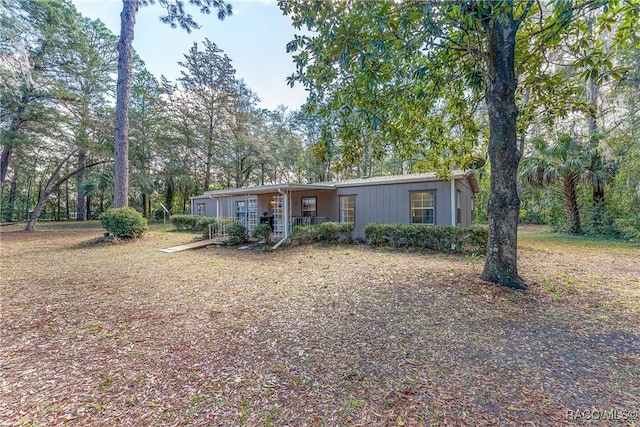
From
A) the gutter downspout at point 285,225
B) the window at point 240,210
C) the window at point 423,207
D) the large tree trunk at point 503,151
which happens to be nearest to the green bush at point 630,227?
the window at point 423,207

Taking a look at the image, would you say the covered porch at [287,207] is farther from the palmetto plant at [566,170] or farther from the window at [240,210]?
the palmetto plant at [566,170]

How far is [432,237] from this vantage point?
8.47m

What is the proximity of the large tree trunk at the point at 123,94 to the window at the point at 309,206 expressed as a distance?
24.7 feet

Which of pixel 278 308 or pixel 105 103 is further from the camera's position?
pixel 105 103

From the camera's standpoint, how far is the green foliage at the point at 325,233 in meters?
10.1

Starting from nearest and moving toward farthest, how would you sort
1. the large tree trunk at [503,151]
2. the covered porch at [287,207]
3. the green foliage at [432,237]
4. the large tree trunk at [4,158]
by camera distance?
the large tree trunk at [503,151], the green foliage at [432,237], the covered porch at [287,207], the large tree trunk at [4,158]

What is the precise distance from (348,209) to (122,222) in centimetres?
898

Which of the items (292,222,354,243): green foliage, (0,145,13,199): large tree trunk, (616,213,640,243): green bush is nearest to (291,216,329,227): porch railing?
(292,222,354,243): green foliage

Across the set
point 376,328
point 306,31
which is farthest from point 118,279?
point 306,31

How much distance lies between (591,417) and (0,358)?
5.31m

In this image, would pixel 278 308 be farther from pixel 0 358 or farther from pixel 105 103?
pixel 105 103

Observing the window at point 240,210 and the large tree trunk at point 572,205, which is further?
the window at point 240,210

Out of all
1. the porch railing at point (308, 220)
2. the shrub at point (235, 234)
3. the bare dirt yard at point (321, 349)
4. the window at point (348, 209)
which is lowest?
the bare dirt yard at point (321, 349)

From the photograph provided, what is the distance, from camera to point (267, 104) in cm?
2438
